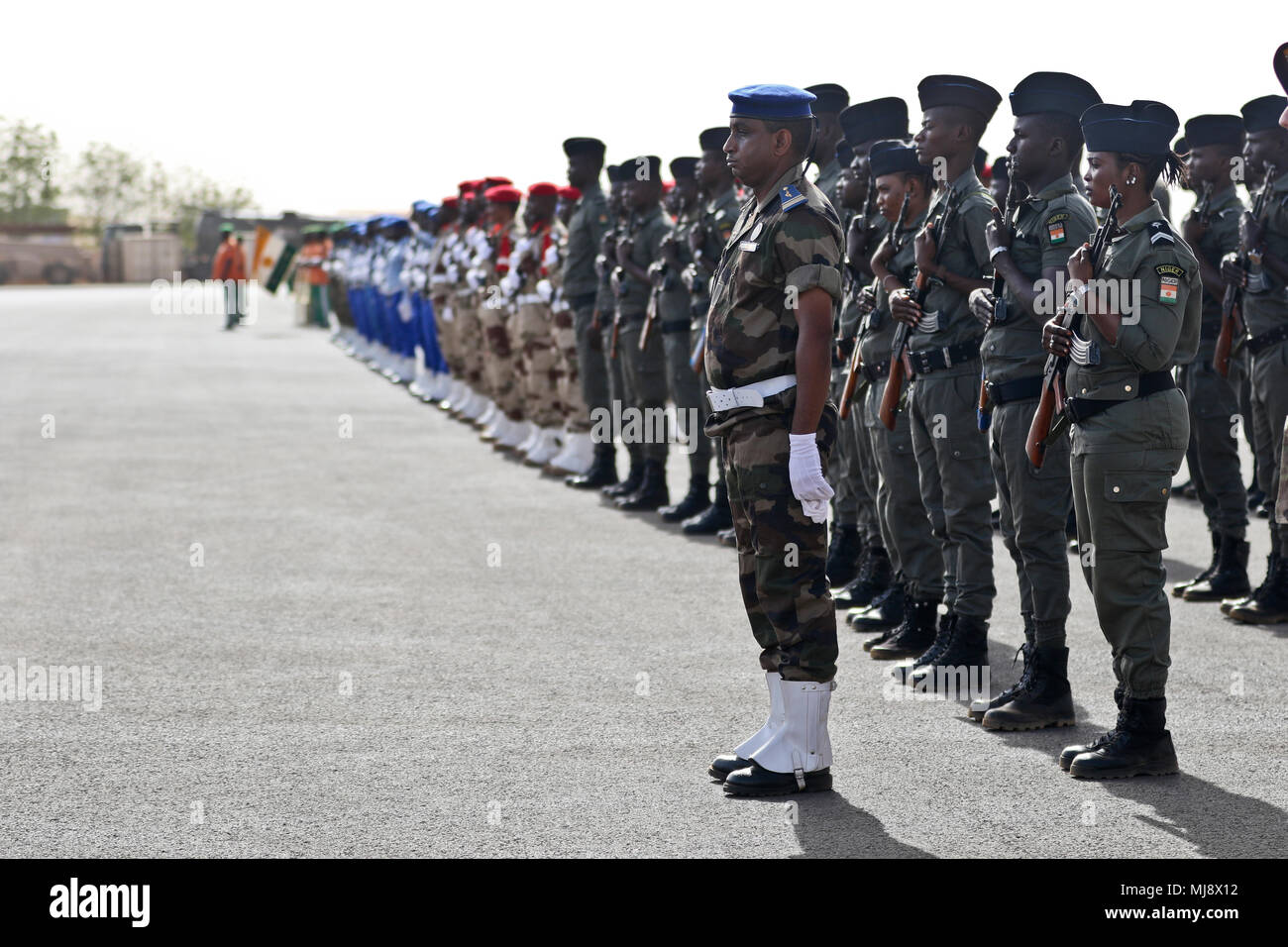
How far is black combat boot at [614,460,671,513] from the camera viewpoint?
460 inches

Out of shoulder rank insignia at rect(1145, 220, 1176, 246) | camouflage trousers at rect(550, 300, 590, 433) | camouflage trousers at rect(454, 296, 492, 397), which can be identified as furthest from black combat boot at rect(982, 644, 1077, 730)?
camouflage trousers at rect(454, 296, 492, 397)

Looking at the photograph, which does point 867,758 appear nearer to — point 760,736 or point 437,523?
point 760,736

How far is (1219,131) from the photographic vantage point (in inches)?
333

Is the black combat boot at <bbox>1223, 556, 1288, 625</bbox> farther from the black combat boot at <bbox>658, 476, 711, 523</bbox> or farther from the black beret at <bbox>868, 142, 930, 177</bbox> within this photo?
the black combat boot at <bbox>658, 476, 711, 523</bbox>

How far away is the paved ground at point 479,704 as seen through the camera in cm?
469

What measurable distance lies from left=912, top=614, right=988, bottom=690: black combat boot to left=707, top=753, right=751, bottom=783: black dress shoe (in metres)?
1.40

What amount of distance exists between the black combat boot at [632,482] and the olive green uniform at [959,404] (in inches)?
220

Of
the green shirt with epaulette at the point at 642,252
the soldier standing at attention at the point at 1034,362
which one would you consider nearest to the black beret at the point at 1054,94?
the soldier standing at attention at the point at 1034,362

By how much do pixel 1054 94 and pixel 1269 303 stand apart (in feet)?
9.09

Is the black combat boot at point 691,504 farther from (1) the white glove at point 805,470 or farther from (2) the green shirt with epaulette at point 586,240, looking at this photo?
(1) the white glove at point 805,470

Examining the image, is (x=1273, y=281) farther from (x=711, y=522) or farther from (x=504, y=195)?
(x=504, y=195)

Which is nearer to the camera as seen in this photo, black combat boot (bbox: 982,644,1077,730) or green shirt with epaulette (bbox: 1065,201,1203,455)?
green shirt with epaulette (bbox: 1065,201,1203,455)

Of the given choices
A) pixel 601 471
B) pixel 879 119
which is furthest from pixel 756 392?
Answer: pixel 601 471
